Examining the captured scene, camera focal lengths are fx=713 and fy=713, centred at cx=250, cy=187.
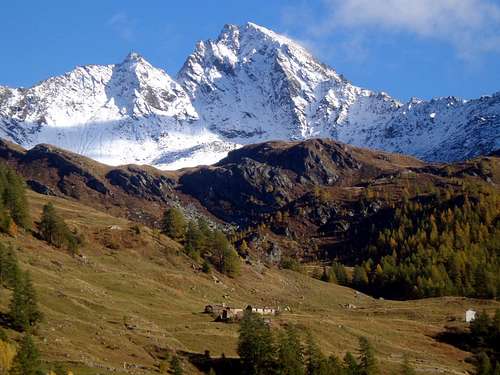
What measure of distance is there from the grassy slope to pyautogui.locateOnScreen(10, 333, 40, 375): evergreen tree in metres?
6.59

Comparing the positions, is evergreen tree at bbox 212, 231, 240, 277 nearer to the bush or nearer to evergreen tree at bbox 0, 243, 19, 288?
the bush

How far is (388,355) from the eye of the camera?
106188mm

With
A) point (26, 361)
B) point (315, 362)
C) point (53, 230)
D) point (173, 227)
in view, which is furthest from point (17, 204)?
point (26, 361)

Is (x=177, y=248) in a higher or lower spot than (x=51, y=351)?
higher

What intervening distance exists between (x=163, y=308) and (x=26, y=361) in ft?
163

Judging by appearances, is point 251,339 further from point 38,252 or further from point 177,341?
point 38,252

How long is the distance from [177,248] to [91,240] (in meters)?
23.2

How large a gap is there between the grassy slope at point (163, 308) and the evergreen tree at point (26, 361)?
21.6 ft

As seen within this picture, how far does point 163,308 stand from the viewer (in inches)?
4451

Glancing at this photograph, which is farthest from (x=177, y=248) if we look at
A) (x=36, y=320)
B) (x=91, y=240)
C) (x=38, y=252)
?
(x=36, y=320)

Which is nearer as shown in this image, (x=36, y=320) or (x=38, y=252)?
(x=36, y=320)

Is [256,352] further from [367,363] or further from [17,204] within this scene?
[17,204]

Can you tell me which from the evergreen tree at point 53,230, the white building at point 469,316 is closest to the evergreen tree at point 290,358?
the white building at point 469,316

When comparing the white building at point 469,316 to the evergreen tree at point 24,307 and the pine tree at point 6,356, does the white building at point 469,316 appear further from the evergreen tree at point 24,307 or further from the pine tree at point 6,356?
the pine tree at point 6,356
